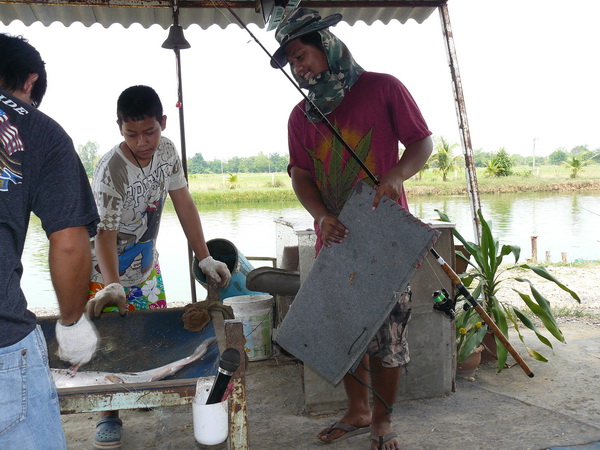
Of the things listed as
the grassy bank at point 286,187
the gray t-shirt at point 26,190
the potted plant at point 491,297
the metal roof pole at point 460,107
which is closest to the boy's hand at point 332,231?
the gray t-shirt at point 26,190

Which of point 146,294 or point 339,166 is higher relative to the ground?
point 339,166

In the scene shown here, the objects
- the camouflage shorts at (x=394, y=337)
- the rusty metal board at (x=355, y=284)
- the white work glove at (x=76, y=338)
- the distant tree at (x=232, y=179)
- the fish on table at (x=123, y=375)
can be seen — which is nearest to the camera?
the white work glove at (x=76, y=338)

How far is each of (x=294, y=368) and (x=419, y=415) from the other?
1208mm

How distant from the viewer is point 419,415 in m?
3.20

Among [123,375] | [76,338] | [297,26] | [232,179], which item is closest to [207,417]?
[76,338]

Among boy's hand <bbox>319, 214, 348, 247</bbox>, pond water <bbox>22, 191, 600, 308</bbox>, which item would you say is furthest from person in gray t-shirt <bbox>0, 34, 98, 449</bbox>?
pond water <bbox>22, 191, 600, 308</bbox>

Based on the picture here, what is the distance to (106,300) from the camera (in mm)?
2373

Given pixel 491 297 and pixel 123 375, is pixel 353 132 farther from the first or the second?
pixel 491 297

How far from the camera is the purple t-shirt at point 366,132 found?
7.89 feet

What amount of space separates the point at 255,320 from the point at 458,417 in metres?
1.69

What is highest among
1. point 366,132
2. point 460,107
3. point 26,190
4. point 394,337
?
point 460,107

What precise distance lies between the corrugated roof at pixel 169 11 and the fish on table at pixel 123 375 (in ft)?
9.49

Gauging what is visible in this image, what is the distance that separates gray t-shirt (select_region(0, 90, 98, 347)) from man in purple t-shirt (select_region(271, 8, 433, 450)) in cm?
125

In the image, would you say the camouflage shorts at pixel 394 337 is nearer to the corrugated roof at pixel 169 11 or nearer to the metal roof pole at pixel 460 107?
the metal roof pole at pixel 460 107
